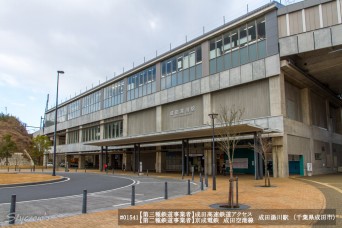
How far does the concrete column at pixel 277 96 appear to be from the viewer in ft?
103

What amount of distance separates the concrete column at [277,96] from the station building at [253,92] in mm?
97

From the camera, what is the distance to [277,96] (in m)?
31.5

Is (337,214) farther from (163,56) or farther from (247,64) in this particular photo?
(163,56)

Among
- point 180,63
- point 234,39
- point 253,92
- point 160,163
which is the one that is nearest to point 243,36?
point 234,39

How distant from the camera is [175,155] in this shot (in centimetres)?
5088

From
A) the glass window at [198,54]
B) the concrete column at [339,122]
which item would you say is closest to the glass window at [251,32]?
the glass window at [198,54]

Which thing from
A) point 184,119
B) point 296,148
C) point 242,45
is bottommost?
point 296,148

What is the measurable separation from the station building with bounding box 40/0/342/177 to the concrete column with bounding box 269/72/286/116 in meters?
0.10

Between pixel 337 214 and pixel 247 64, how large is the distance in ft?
83.9

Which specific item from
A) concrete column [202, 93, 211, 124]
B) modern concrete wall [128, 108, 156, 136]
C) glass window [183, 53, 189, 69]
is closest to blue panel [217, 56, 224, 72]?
concrete column [202, 93, 211, 124]

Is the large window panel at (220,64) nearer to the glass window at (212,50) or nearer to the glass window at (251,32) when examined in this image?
the glass window at (212,50)

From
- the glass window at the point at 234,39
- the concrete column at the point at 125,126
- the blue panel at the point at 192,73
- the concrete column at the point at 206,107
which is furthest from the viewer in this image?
the concrete column at the point at 125,126

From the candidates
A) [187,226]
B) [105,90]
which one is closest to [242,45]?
[187,226]

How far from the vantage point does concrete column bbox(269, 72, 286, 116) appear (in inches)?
1232
